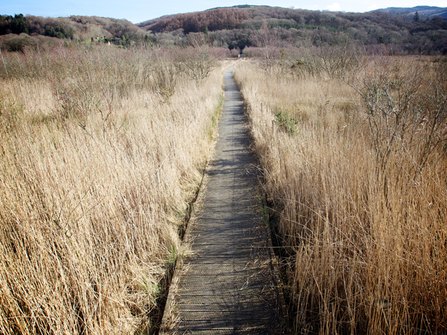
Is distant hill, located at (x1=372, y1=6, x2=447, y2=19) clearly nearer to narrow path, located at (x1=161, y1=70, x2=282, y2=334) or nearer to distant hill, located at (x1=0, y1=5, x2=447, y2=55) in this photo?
distant hill, located at (x1=0, y1=5, x2=447, y2=55)

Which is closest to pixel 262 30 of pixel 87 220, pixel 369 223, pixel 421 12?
pixel 369 223

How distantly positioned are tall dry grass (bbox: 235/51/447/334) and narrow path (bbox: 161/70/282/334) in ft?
0.88

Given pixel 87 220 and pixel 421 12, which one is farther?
pixel 421 12

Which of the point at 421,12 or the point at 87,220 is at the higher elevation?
the point at 421,12

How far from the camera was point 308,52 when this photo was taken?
1325 cm

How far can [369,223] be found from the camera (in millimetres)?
2389

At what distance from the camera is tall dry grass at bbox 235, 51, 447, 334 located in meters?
1.62

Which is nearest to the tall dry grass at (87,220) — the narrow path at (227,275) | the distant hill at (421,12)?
the narrow path at (227,275)

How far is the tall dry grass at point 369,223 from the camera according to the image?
162 centimetres

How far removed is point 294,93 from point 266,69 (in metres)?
6.23

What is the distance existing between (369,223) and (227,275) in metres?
1.59

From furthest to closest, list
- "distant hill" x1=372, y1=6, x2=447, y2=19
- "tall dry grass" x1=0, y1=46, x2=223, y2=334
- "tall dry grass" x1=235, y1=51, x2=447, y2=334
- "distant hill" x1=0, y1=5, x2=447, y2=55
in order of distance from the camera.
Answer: "distant hill" x1=372, y1=6, x2=447, y2=19, "distant hill" x1=0, y1=5, x2=447, y2=55, "tall dry grass" x1=0, y1=46, x2=223, y2=334, "tall dry grass" x1=235, y1=51, x2=447, y2=334

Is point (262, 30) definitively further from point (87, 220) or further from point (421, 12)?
point (421, 12)

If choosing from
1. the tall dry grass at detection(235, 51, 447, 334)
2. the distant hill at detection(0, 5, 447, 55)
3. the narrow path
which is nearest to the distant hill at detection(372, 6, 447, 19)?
the distant hill at detection(0, 5, 447, 55)
